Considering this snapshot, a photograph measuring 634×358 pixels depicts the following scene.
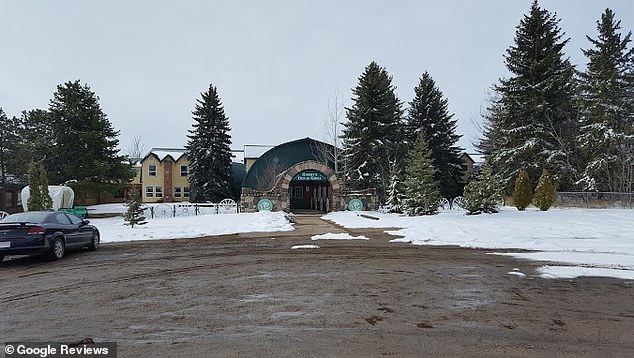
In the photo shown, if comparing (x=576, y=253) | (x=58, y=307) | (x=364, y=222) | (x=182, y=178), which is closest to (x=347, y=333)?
(x=58, y=307)

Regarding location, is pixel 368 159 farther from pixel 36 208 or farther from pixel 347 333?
pixel 347 333

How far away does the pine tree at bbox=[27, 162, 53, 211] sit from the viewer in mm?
22719

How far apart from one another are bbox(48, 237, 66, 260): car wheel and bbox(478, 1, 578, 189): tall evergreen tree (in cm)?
2728

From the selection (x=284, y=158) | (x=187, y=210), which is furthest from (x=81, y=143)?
(x=284, y=158)

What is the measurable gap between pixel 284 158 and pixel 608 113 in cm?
2706

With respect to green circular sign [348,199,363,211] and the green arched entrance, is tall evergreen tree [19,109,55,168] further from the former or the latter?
green circular sign [348,199,363,211]

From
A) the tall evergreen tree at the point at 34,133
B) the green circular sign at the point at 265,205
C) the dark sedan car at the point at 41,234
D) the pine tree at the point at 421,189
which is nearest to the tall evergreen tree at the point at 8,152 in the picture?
the tall evergreen tree at the point at 34,133

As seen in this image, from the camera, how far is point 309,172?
1200 inches

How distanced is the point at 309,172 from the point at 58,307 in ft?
80.5

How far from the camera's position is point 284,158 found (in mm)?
44281

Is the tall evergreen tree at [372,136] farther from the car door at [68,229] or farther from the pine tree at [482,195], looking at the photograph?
the car door at [68,229]

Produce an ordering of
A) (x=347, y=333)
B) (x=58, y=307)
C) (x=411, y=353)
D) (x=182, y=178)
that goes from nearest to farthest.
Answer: (x=411, y=353) → (x=347, y=333) → (x=58, y=307) → (x=182, y=178)

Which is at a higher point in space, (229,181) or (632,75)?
(632,75)

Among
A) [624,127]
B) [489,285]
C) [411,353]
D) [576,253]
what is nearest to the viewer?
[411,353]
